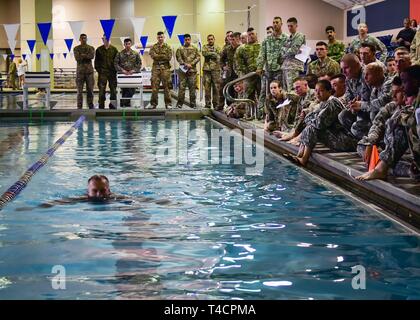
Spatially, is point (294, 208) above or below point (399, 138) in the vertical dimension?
below

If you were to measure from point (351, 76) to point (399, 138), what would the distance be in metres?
2.15

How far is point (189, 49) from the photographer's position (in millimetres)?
16484

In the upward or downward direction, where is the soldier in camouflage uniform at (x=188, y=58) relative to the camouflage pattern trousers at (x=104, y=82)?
upward

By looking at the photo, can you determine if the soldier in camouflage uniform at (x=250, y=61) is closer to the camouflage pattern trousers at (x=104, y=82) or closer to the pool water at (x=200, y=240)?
the camouflage pattern trousers at (x=104, y=82)

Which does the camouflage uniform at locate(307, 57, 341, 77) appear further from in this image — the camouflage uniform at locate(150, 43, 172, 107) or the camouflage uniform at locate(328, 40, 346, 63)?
the camouflage uniform at locate(150, 43, 172, 107)

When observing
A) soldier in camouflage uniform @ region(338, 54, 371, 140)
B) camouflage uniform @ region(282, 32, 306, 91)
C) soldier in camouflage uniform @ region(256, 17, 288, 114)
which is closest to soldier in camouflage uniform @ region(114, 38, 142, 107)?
soldier in camouflage uniform @ region(256, 17, 288, 114)

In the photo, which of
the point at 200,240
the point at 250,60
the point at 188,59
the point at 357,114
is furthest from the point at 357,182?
the point at 188,59

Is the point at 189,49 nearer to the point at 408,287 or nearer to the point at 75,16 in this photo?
the point at 408,287

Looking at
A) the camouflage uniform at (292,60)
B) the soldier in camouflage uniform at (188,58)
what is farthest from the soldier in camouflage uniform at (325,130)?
the soldier in camouflage uniform at (188,58)

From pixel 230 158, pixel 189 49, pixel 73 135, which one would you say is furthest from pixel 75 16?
pixel 230 158

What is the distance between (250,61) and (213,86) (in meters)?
2.69

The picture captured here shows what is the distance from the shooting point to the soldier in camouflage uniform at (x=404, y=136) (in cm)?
587

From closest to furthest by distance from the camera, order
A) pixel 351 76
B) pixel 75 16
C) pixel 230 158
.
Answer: pixel 351 76 < pixel 230 158 < pixel 75 16

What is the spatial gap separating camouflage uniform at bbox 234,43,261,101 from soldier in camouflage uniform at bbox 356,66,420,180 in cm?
739
